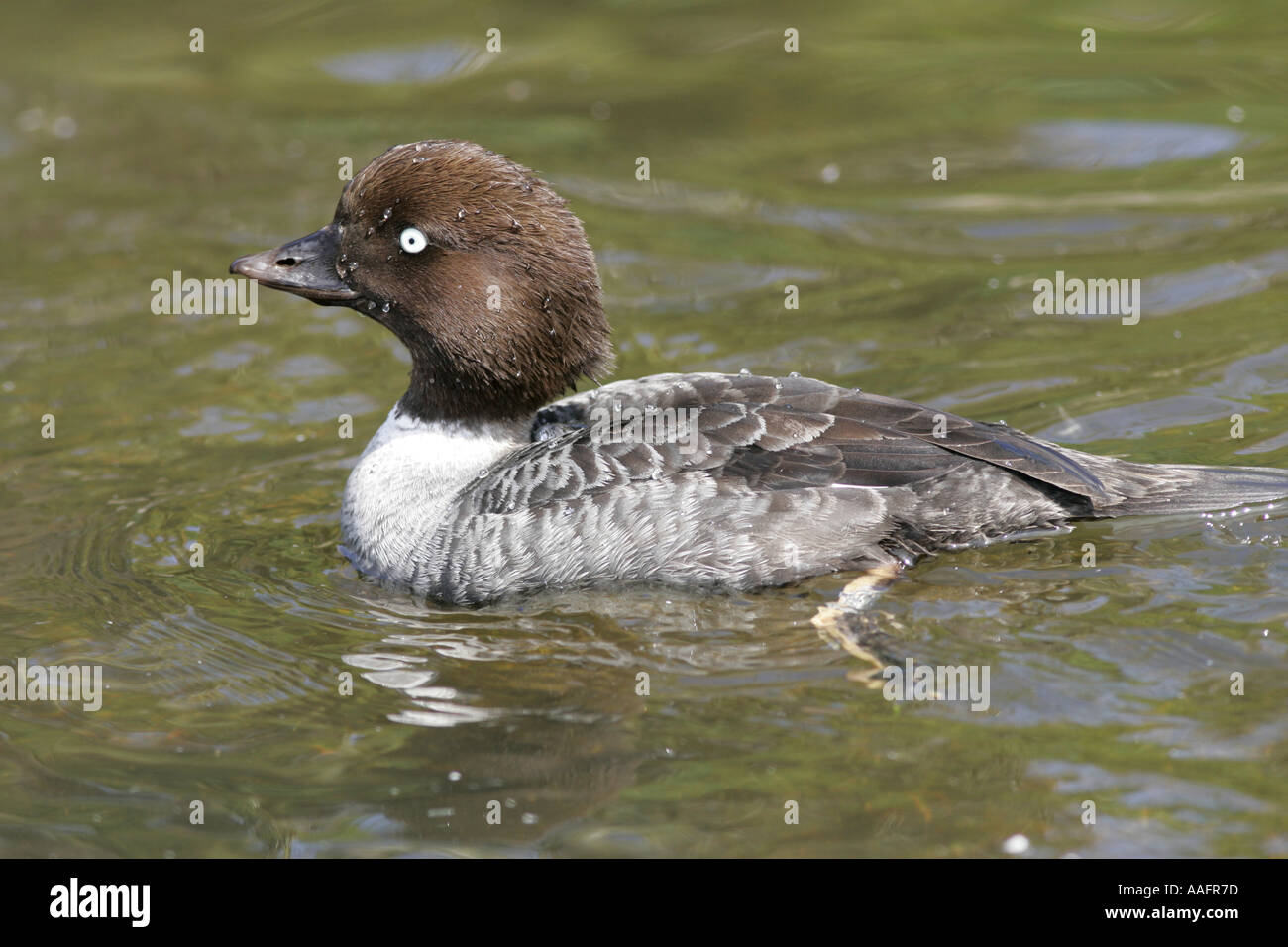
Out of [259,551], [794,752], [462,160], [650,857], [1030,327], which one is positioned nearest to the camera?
[650,857]

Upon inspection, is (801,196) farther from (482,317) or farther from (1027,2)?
(482,317)

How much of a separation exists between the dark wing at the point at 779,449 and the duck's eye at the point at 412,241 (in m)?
1.09

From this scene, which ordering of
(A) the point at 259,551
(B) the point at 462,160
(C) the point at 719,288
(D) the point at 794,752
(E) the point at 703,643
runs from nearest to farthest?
(D) the point at 794,752, (E) the point at 703,643, (B) the point at 462,160, (A) the point at 259,551, (C) the point at 719,288

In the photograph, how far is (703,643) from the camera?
637 centimetres

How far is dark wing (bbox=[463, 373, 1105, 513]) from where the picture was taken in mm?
6633

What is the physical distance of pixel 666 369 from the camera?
9.41m

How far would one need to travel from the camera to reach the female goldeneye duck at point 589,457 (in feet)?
21.7

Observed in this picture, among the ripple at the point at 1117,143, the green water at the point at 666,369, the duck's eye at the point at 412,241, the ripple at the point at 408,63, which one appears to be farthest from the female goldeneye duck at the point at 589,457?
the ripple at the point at 408,63

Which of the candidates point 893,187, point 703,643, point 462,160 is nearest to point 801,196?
point 893,187

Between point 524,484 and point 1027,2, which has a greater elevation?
point 1027,2

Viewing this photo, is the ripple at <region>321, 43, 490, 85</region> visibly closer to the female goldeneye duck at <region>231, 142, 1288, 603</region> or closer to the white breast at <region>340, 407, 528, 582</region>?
the female goldeneye duck at <region>231, 142, 1288, 603</region>

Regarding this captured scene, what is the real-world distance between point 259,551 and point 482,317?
175 centimetres

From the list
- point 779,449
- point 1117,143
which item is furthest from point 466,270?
point 1117,143

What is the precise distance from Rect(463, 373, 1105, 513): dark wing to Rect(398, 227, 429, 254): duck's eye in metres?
1.09
